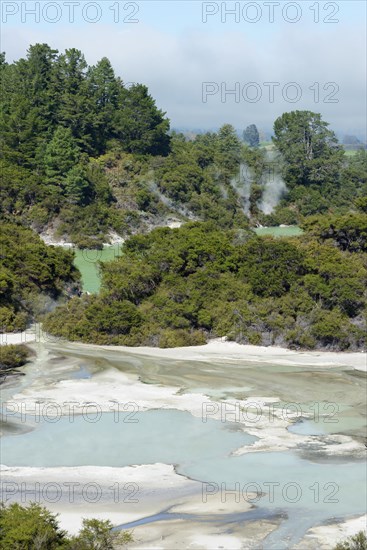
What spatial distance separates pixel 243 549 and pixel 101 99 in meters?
67.4

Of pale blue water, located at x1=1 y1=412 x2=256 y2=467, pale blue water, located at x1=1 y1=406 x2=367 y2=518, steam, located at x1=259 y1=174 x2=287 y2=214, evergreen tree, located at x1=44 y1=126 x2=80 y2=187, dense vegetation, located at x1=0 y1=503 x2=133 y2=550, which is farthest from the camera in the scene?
steam, located at x1=259 y1=174 x2=287 y2=214

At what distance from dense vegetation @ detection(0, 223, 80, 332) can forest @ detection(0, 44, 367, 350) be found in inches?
2.8

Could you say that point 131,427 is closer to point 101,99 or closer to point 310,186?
point 101,99

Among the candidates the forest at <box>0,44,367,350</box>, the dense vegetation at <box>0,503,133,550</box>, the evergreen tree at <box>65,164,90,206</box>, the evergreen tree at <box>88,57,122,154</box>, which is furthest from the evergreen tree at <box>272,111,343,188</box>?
the dense vegetation at <box>0,503,133,550</box>

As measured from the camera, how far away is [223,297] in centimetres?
3809

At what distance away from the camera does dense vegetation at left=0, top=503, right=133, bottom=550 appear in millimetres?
16125

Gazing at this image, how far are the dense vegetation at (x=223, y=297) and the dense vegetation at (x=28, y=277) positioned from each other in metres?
1.71

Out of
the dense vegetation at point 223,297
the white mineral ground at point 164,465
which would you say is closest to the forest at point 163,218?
the dense vegetation at point 223,297

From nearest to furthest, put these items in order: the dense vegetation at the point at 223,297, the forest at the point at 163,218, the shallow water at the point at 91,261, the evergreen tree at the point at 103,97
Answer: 1. the dense vegetation at the point at 223,297
2. the forest at the point at 163,218
3. the shallow water at the point at 91,261
4. the evergreen tree at the point at 103,97

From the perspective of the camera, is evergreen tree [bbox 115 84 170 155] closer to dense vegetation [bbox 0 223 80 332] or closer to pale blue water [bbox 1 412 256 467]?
dense vegetation [bbox 0 223 80 332]

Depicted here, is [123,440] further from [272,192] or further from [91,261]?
[272,192]

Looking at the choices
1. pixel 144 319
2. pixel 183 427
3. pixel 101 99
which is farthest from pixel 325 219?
pixel 101 99

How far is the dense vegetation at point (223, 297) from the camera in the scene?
35.8m

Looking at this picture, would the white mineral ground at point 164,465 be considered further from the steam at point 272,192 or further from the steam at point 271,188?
the steam at point 271,188
